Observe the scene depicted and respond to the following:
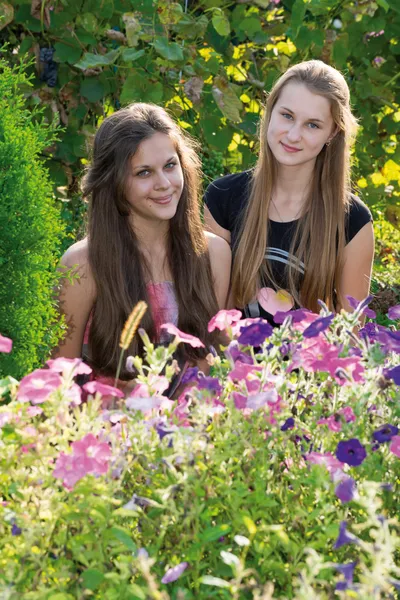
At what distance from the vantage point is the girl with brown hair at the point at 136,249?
2570mm

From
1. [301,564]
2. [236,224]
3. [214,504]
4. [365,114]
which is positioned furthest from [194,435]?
[365,114]

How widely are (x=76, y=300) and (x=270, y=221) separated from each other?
2.57 feet

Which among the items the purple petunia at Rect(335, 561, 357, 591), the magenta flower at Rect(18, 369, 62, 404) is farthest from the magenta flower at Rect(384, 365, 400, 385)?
the magenta flower at Rect(18, 369, 62, 404)

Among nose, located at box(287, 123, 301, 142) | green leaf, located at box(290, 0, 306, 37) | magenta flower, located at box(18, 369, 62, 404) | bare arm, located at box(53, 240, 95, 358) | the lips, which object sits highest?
green leaf, located at box(290, 0, 306, 37)

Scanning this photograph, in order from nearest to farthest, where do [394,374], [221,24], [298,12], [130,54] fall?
[394,374] < [130,54] < [221,24] < [298,12]

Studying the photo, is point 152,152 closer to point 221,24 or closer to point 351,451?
point 221,24

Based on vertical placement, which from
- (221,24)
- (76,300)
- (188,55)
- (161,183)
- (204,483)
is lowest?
(76,300)

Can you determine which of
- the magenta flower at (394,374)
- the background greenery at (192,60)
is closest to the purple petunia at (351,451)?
the magenta flower at (394,374)

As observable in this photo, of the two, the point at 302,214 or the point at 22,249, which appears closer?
the point at 22,249

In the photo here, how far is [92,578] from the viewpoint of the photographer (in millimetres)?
1176

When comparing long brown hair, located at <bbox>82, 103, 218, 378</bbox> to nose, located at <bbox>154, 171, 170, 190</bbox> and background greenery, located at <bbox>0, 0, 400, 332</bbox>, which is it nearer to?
nose, located at <bbox>154, 171, 170, 190</bbox>

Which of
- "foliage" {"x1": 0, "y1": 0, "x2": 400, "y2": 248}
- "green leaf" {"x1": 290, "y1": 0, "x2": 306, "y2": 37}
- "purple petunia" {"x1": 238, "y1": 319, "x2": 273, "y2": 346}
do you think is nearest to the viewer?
"purple petunia" {"x1": 238, "y1": 319, "x2": 273, "y2": 346}

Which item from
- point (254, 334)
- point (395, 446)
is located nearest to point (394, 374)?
point (395, 446)

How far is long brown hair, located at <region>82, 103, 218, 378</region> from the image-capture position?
257 cm
